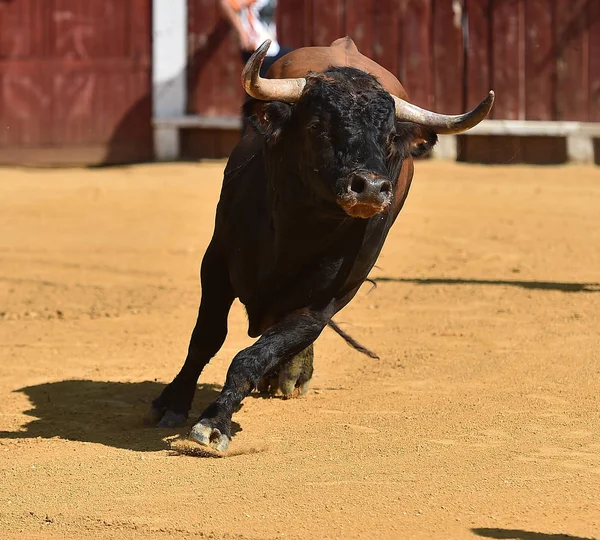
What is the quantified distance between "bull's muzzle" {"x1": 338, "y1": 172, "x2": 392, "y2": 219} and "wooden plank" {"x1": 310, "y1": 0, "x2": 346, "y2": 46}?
955cm

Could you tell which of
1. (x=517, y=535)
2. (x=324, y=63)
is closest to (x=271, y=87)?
(x=324, y=63)

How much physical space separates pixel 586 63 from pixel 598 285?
19.3 ft

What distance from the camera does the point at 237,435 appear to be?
17.3 ft

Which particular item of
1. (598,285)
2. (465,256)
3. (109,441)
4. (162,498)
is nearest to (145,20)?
(465,256)

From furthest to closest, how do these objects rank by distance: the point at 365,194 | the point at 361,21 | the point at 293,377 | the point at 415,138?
the point at 361,21
the point at 293,377
the point at 415,138
the point at 365,194

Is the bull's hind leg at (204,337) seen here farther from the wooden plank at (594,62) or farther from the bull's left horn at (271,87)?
the wooden plank at (594,62)

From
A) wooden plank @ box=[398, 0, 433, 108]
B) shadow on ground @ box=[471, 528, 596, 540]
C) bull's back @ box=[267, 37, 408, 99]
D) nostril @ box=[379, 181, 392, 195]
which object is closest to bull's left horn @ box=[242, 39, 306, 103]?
bull's back @ box=[267, 37, 408, 99]

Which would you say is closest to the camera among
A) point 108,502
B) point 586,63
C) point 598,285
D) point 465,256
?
point 108,502

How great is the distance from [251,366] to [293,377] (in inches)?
39.6

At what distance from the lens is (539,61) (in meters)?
13.9

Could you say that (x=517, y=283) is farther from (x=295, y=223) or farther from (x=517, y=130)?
(x=517, y=130)

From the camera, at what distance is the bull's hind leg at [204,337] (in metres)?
5.62

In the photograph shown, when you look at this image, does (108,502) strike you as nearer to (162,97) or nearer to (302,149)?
(302,149)

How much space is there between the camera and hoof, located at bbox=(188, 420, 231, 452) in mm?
4872
